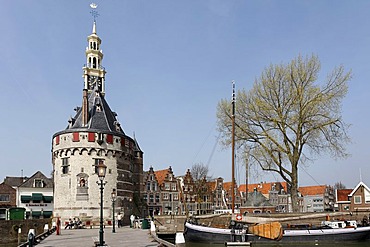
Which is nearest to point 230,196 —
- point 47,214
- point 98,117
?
point 47,214

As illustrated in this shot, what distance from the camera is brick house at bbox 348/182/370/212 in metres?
58.6

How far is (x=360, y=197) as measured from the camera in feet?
195

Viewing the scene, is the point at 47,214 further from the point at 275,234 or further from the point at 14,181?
the point at 275,234

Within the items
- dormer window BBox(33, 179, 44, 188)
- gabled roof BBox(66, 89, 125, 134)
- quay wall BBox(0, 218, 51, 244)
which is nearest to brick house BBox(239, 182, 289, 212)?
dormer window BBox(33, 179, 44, 188)

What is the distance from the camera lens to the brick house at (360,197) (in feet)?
192

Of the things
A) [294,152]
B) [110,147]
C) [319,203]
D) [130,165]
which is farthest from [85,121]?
[319,203]

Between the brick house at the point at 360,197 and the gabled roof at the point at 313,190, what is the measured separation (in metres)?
34.7

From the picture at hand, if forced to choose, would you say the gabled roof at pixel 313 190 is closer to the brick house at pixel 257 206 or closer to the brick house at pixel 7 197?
the brick house at pixel 257 206

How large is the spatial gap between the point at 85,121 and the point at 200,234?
22826 mm

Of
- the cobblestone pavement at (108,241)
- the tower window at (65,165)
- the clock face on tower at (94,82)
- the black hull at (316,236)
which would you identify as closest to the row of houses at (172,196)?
the tower window at (65,165)

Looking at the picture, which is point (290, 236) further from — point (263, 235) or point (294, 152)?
point (294, 152)

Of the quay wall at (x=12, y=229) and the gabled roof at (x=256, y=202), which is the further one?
the gabled roof at (x=256, y=202)

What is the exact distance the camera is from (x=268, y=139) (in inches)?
1335

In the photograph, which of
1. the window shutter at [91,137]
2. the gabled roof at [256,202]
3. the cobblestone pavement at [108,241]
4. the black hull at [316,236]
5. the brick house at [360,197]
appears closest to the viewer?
the cobblestone pavement at [108,241]
